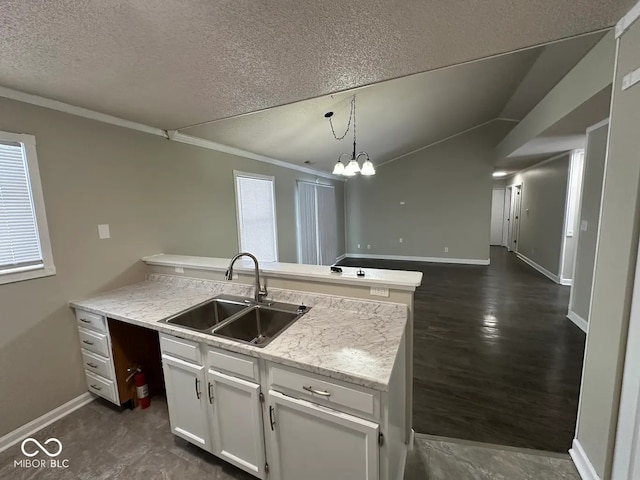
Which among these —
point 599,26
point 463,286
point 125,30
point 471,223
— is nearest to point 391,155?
point 471,223

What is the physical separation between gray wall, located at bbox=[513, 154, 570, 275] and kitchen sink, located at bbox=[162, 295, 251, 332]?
5682 mm

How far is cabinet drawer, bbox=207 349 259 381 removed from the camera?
1327 mm

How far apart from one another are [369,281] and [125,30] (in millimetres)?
1754

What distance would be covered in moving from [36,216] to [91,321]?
84 centimetres

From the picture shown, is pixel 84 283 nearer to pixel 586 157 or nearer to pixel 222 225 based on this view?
pixel 222 225

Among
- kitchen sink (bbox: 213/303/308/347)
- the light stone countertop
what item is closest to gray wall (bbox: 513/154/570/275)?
the light stone countertop

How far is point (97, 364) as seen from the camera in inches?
80.7

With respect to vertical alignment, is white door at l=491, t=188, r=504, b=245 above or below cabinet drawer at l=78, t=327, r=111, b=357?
above

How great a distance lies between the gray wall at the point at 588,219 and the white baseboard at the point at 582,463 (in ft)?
7.25

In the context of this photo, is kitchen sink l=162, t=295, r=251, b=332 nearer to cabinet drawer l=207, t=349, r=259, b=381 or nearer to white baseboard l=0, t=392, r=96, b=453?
cabinet drawer l=207, t=349, r=259, b=381

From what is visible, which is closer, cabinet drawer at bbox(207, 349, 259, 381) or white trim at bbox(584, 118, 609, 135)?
cabinet drawer at bbox(207, 349, 259, 381)

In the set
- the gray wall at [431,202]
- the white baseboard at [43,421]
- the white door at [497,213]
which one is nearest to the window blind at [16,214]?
the white baseboard at [43,421]

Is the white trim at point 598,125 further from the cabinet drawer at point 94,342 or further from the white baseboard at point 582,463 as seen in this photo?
the cabinet drawer at point 94,342

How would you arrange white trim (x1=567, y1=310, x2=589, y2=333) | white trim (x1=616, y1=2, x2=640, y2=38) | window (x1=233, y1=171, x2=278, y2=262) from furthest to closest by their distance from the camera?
window (x1=233, y1=171, x2=278, y2=262) < white trim (x1=567, y1=310, x2=589, y2=333) < white trim (x1=616, y1=2, x2=640, y2=38)
